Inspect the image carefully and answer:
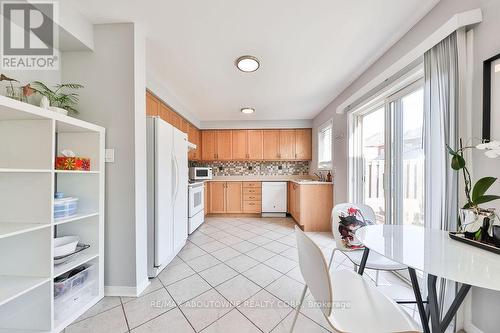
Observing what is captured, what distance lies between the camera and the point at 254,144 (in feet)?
15.5

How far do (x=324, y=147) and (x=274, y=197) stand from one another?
159 centimetres

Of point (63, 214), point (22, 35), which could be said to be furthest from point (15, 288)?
point (22, 35)

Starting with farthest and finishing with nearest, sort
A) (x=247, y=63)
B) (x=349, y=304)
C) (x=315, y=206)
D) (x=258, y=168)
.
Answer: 1. (x=258, y=168)
2. (x=315, y=206)
3. (x=247, y=63)
4. (x=349, y=304)

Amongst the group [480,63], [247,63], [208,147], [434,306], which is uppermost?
[247,63]

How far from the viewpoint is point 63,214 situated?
136cm

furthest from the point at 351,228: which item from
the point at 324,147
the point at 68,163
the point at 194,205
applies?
the point at 324,147

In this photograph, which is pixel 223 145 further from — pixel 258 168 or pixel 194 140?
pixel 258 168

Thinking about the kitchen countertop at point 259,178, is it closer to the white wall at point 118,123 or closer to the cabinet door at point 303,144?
the cabinet door at point 303,144

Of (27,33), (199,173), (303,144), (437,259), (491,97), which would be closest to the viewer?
(437,259)

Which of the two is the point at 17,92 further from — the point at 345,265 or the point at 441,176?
the point at 345,265

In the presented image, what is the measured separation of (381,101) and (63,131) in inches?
125

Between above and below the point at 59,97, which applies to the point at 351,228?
below

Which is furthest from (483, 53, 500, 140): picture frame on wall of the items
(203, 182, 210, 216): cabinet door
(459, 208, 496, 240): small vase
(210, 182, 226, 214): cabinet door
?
(203, 182, 210, 216): cabinet door

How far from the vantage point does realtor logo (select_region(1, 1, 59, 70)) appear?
1348mm
